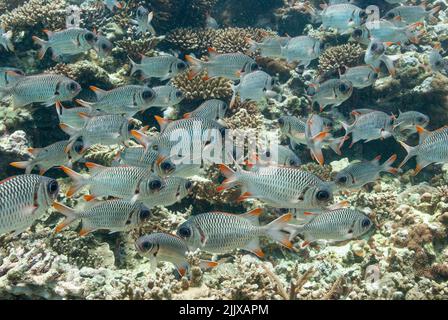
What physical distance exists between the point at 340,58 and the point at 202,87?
3.72 meters

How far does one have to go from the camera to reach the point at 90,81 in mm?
8078

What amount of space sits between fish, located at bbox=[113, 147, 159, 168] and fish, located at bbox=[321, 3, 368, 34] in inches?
232

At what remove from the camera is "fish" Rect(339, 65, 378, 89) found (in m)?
7.32

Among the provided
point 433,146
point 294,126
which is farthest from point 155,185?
point 433,146

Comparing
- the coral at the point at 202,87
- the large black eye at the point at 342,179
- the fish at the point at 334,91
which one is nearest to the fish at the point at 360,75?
the fish at the point at 334,91

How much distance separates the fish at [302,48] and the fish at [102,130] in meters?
3.85

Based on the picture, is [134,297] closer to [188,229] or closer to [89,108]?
[188,229]

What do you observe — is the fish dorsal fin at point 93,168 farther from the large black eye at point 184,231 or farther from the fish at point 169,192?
the large black eye at point 184,231

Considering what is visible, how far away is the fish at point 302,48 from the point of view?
25.2 feet

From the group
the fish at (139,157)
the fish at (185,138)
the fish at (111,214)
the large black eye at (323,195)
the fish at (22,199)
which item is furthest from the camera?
the fish at (139,157)

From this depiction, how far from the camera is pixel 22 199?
3510mm

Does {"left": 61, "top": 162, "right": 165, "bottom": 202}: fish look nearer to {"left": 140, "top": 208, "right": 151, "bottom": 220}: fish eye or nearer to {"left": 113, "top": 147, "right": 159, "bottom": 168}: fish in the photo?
{"left": 140, "top": 208, "right": 151, "bottom": 220}: fish eye

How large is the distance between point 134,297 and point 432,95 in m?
7.61

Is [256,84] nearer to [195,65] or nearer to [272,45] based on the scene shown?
[195,65]
